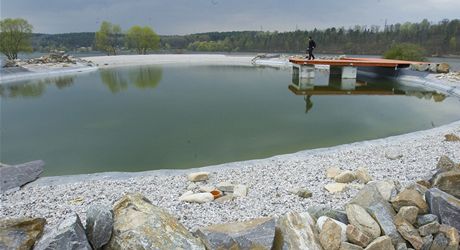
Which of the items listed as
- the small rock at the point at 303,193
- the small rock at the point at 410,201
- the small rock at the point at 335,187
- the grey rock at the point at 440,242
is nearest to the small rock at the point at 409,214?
the small rock at the point at 410,201

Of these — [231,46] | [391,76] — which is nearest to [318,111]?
[391,76]

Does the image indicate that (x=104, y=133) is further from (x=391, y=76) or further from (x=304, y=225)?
(x=391, y=76)

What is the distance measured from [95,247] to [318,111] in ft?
27.4

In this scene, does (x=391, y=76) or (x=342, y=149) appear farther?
(x=391, y=76)

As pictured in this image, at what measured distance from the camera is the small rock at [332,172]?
4164 mm

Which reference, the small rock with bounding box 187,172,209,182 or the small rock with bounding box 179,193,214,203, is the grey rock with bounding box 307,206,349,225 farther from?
the small rock with bounding box 187,172,209,182

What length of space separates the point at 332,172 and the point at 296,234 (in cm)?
187

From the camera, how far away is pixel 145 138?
688 centimetres

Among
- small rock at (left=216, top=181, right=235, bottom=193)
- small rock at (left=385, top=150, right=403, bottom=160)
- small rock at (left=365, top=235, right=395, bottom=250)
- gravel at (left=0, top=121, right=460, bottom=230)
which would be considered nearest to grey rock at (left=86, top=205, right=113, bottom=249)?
gravel at (left=0, top=121, right=460, bottom=230)

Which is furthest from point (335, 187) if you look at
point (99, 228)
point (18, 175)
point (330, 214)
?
point (18, 175)

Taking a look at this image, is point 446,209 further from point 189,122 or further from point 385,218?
point 189,122

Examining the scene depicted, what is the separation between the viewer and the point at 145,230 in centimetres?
228

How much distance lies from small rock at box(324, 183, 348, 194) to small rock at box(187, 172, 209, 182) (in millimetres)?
1613

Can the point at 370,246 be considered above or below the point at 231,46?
below
